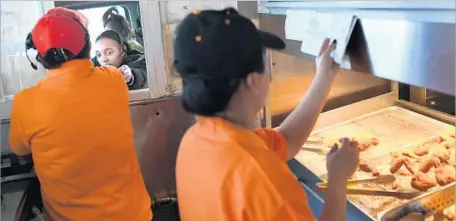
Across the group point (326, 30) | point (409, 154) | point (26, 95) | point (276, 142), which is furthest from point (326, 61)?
point (26, 95)

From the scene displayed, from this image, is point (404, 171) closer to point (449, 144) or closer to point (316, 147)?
point (449, 144)

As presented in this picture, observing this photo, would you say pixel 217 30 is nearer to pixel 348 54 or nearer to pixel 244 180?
pixel 244 180

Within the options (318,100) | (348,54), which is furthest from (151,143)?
(348,54)

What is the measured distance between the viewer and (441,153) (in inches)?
56.8

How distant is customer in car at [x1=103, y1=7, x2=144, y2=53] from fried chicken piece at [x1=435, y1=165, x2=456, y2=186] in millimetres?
1215

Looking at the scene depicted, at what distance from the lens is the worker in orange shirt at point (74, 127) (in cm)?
148

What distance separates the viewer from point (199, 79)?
819 mm

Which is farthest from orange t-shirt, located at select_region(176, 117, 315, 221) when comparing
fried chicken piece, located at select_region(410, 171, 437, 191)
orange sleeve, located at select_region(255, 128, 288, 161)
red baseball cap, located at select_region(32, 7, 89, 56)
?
red baseball cap, located at select_region(32, 7, 89, 56)

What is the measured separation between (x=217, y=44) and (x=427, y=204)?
734mm

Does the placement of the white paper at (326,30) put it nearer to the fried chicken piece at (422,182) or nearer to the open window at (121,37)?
the fried chicken piece at (422,182)

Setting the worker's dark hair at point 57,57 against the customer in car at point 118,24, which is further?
the customer in car at point 118,24

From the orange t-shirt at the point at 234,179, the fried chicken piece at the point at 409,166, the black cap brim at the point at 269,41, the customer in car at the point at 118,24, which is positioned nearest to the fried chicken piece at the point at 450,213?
the fried chicken piece at the point at 409,166

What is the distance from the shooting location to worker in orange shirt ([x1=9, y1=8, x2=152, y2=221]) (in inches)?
58.1

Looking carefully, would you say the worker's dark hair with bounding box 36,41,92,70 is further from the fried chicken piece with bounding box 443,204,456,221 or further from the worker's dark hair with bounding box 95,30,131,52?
the fried chicken piece with bounding box 443,204,456,221
